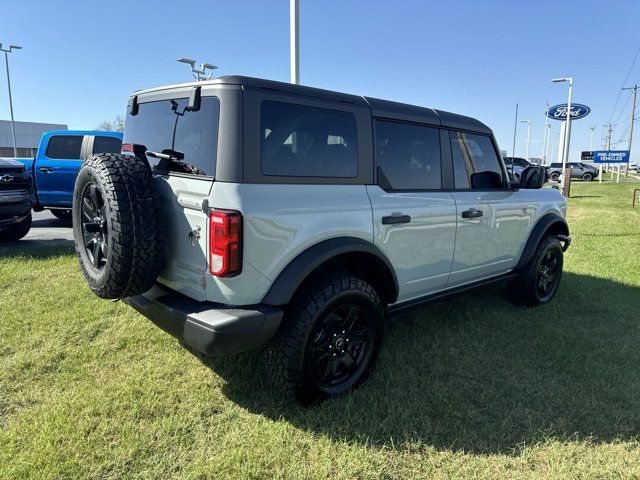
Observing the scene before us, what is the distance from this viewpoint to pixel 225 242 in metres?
2.33

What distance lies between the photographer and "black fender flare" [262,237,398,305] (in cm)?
249

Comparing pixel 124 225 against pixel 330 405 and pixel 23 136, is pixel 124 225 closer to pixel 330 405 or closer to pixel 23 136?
pixel 330 405

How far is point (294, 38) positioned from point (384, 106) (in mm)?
4805

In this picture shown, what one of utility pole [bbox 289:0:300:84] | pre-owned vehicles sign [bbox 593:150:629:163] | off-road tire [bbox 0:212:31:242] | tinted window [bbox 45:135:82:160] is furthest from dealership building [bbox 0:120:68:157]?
pre-owned vehicles sign [bbox 593:150:629:163]

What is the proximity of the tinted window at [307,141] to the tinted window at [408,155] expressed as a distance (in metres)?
0.32

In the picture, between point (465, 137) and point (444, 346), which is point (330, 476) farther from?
point (465, 137)

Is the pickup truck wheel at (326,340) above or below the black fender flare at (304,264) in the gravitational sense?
below

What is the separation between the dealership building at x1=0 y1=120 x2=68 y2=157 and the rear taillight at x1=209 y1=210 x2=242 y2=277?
194 feet

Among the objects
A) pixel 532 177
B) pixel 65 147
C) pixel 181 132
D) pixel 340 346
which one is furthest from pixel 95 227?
pixel 65 147

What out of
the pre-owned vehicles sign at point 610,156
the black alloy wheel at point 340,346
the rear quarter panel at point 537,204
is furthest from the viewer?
the pre-owned vehicles sign at point 610,156

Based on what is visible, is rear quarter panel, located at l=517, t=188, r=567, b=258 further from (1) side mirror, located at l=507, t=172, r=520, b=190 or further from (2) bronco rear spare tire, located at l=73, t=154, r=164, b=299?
(2) bronco rear spare tire, located at l=73, t=154, r=164, b=299

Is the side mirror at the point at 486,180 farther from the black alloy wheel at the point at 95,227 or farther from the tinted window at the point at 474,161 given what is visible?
the black alloy wheel at the point at 95,227

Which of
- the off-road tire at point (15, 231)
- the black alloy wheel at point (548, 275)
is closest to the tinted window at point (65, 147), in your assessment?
the off-road tire at point (15, 231)

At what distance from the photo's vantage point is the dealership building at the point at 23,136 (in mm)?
52031
